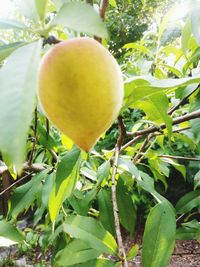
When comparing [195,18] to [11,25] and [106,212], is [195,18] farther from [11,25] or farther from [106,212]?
[106,212]

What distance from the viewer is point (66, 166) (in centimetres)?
67

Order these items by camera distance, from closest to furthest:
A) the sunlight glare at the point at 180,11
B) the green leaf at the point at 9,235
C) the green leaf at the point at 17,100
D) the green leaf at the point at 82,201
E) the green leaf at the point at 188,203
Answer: the green leaf at the point at 17,100
the sunlight glare at the point at 180,11
the green leaf at the point at 9,235
the green leaf at the point at 82,201
the green leaf at the point at 188,203

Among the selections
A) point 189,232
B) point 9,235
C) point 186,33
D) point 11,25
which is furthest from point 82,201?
point 11,25

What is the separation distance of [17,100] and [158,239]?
19.3 inches

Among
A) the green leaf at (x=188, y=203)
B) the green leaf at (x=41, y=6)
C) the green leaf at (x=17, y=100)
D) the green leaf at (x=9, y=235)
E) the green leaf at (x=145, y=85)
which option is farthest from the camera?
the green leaf at (x=188, y=203)

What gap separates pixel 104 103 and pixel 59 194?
1.31ft

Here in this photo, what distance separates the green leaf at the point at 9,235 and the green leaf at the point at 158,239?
0.29m

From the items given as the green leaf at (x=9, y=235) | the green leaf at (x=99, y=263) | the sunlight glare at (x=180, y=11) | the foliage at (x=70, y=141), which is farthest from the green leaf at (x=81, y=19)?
the green leaf at (x=9, y=235)

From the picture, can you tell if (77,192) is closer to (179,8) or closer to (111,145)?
(179,8)

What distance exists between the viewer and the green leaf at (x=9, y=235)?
767 millimetres

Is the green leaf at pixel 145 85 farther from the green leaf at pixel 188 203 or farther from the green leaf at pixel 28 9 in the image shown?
the green leaf at pixel 188 203

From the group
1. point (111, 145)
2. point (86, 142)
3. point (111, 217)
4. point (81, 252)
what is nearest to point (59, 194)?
point (81, 252)

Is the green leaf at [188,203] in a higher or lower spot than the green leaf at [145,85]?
lower

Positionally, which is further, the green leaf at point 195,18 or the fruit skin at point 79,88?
the green leaf at point 195,18
